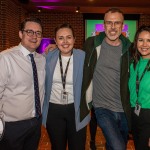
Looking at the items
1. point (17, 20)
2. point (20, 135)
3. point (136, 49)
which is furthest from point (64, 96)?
point (17, 20)

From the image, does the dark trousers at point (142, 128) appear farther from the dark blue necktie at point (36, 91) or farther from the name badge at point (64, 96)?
the dark blue necktie at point (36, 91)

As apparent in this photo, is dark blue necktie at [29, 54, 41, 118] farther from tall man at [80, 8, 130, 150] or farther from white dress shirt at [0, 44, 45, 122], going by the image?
tall man at [80, 8, 130, 150]

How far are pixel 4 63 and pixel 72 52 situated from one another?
840 mm

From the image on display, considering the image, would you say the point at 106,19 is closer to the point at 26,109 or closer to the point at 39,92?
the point at 39,92

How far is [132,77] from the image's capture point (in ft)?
8.84

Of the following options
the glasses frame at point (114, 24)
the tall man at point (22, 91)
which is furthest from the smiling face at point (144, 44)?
the tall man at point (22, 91)

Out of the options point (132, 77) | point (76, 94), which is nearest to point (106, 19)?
point (132, 77)

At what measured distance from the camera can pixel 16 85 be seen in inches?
92.3

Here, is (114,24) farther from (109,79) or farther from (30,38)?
(30,38)

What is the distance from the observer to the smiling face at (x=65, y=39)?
2.74 metres

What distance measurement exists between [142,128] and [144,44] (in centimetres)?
84

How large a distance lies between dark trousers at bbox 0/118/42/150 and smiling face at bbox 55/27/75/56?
0.78 metres

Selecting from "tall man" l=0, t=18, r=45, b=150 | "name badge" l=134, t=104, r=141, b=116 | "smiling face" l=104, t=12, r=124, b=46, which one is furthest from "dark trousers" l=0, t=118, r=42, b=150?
"smiling face" l=104, t=12, r=124, b=46

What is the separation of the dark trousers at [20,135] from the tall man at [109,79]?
0.54 meters
